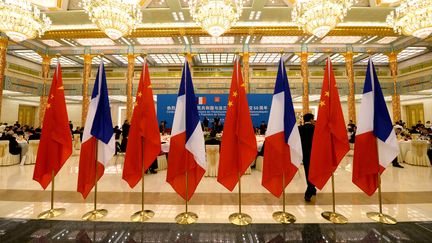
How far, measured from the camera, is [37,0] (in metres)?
6.87

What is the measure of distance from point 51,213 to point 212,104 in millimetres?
7880

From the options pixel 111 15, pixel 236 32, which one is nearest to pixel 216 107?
pixel 236 32

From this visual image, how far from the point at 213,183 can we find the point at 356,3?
8290mm

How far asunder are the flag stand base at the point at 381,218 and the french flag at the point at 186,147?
87.2 inches

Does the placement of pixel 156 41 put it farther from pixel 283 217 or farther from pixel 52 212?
pixel 283 217

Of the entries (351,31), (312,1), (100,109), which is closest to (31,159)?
(100,109)

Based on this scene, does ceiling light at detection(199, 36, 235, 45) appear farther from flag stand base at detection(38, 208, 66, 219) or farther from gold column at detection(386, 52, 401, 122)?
flag stand base at detection(38, 208, 66, 219)

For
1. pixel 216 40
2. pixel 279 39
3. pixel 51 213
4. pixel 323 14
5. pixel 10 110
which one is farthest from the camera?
pixel 10 110

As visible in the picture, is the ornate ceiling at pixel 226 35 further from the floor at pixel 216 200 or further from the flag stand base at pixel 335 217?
the flag stand base at pixel 335 217

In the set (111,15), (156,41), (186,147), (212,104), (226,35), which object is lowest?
(186,147)

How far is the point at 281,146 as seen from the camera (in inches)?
98.0

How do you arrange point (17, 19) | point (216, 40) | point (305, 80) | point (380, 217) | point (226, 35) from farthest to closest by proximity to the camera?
point (305, 80), point (216, 40), point (226, 35), point (17, 19), point (380, 217)

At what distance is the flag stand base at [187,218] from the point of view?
2.43m

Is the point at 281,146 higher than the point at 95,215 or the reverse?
higher
